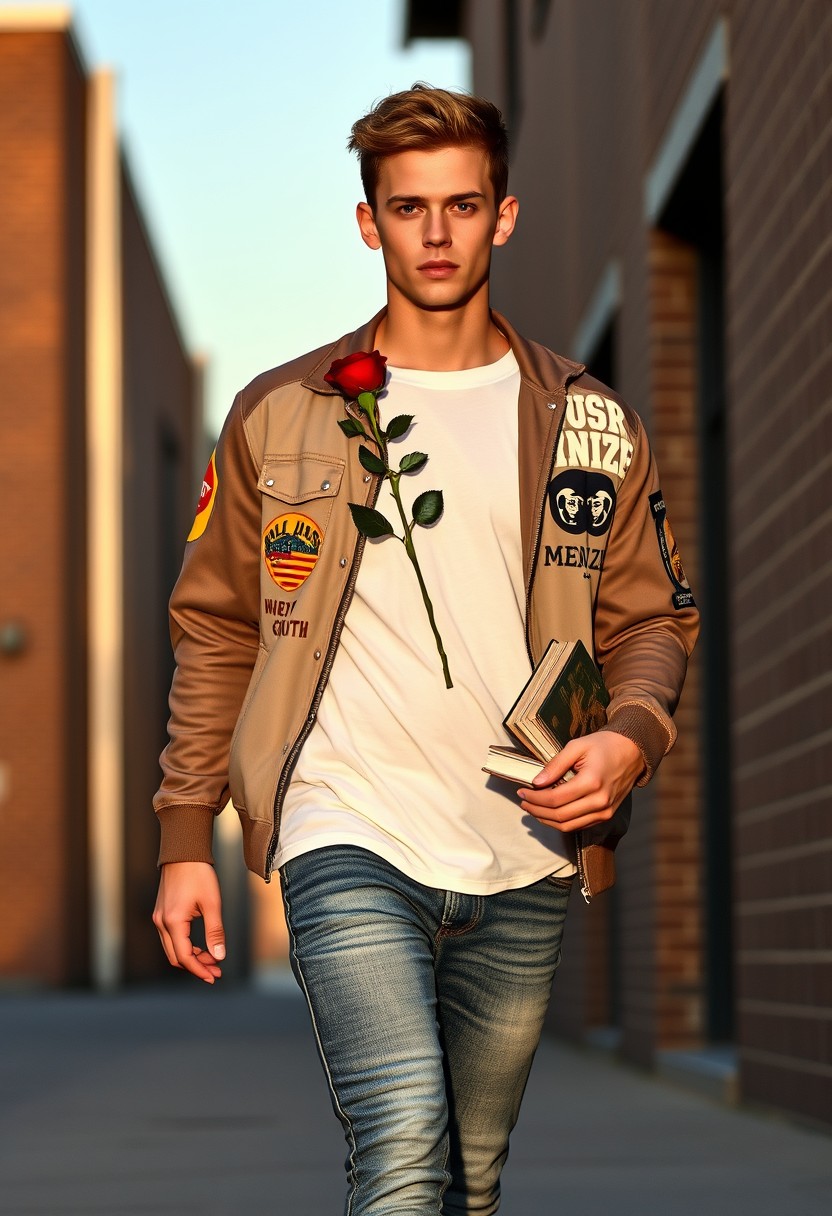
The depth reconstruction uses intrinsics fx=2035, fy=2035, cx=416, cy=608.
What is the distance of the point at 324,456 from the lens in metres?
3.37

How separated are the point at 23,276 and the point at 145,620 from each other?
340 inches

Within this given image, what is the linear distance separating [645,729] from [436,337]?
0.78 m

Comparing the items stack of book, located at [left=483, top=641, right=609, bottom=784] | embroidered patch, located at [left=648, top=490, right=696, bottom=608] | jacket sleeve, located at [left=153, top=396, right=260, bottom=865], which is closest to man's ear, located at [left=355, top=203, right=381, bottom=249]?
jacket sleeve, located at [left=153, top=396, right=260, bottom=865]

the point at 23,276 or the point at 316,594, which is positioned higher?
the point at 23,276

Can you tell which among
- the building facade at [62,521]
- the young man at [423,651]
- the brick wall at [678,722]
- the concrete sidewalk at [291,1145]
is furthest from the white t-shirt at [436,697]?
the building facade at [62,521]

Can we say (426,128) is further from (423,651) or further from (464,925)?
(464,925)

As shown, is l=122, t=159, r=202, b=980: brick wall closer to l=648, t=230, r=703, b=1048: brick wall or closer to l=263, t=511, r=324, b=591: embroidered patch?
l=648, t=230, r=703, b=1048: brick wall

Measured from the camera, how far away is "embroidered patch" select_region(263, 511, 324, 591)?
130 inches

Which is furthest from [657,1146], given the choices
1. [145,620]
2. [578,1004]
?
[145,620]

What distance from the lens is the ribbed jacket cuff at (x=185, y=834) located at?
10.9 ft

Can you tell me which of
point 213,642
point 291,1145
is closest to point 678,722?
point 291,1145

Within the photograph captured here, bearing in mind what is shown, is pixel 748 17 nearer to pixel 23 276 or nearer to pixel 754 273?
pixel 754 273

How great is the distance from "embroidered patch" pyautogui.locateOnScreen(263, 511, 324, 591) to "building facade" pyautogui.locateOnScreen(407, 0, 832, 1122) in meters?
3.41

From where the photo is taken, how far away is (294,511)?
334 cm
